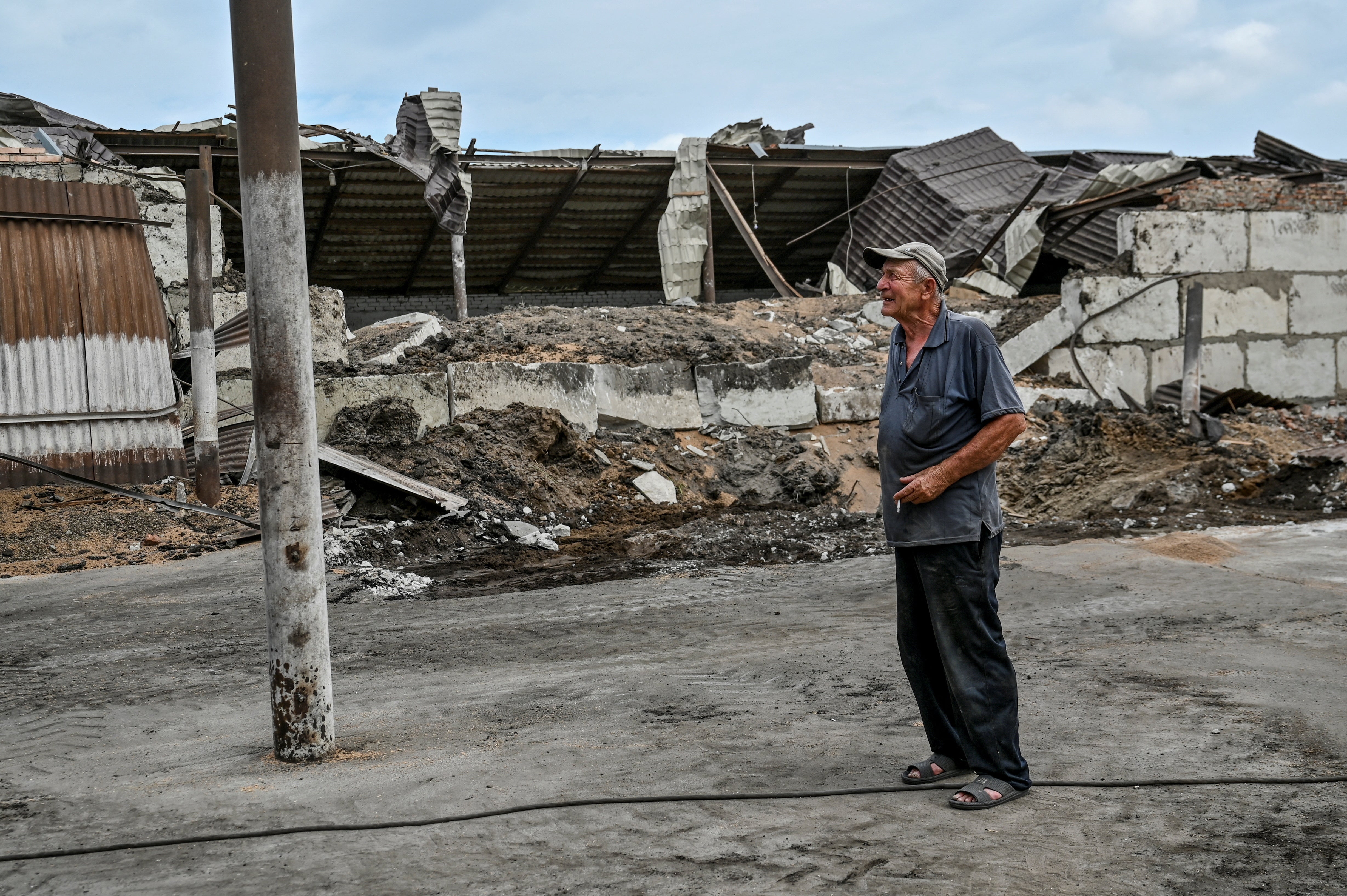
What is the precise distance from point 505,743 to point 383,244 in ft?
50.1

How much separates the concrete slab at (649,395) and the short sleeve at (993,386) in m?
8.00

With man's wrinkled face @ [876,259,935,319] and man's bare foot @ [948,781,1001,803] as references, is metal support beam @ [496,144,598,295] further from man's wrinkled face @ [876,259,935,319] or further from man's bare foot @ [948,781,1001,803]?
man's bare foot @ [948,781,1001,803]

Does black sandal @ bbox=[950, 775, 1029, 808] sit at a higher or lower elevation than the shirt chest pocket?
lower

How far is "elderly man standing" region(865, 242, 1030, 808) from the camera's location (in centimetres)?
279

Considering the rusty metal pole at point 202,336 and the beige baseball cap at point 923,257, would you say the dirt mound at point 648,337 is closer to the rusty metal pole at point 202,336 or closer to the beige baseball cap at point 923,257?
the rusty metal pole at point 202,336

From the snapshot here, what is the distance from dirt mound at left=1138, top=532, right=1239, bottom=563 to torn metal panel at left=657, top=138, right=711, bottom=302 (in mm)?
9016

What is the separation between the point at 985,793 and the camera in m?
2.75

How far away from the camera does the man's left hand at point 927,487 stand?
2.79 meters

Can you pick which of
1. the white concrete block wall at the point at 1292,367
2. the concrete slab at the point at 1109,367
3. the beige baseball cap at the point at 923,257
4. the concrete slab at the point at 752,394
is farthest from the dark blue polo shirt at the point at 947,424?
the white concrete block wall at the point at 1292,367

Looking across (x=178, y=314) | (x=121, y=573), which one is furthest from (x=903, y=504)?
(x=178, y=314)

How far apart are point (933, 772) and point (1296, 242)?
513 inches

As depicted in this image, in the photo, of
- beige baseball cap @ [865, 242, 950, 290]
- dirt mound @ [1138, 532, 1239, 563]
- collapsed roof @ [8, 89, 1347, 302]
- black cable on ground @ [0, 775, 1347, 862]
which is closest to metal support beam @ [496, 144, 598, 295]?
collapsed roof @ [8, 89, 1347, 302]

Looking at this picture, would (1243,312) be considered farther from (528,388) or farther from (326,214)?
(326,214)

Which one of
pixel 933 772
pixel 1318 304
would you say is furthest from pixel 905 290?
pixel 1318 304
